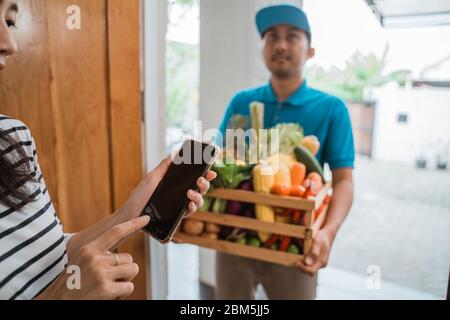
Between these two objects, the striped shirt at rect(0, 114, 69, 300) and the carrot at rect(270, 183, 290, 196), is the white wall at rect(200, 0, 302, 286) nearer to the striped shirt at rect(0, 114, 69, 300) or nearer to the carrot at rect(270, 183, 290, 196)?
the carrot at rect(270, 183, 290, 196)

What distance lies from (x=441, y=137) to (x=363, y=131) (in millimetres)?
Result: 152

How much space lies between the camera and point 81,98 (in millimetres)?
683

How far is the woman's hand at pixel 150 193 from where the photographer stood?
0.54 meters

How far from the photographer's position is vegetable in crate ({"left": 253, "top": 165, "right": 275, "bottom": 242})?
2.43 feet

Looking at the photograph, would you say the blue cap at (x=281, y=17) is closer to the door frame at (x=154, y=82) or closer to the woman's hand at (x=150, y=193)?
the door frame at (x=154, y=82)

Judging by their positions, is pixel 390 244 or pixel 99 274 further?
pixel 390 244

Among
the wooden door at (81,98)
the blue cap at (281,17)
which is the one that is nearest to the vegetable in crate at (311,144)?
the blue cap at (281,17)

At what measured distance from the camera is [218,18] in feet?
2.55

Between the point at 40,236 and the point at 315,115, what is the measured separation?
23.6 inches

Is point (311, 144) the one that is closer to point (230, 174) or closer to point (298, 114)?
point (298, 114)

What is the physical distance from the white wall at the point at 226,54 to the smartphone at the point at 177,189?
33cm

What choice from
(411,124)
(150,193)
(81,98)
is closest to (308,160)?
(411,124)
